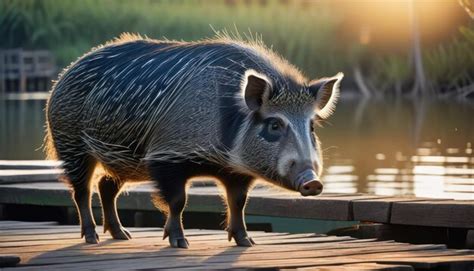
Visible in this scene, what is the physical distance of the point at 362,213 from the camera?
11.2m

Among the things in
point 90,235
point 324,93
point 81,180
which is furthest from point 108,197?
point 324,93

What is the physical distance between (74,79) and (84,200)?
0.79 m

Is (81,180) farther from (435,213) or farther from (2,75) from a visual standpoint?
(2,75)

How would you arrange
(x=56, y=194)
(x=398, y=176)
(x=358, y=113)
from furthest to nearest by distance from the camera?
(x=358, y=113) < (x=398, y=176) < (x=56, y=194)

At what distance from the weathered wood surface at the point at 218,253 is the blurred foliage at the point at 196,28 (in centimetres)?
3121

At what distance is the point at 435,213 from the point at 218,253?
2634 millimetres

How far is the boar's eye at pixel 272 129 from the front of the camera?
343 inches

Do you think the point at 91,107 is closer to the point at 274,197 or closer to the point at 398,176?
the point at 274,197

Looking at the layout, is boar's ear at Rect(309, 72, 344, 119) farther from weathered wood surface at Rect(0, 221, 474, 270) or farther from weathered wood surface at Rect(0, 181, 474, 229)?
weathered wood surface at Rect(0, 181, 474, 229)

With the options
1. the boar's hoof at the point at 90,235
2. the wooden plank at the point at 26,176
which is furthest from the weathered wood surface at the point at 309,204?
the boar's hoof at the point at 90,235

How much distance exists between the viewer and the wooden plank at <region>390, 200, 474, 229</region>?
35.2 feet

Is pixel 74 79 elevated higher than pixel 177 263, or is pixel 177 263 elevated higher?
pixel 74 79

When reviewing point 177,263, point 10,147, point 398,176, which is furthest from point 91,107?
point 10,147

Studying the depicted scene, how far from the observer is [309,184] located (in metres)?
8.16
